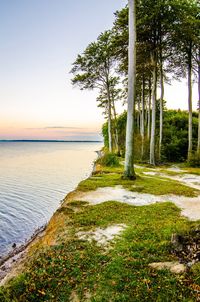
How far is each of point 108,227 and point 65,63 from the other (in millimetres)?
24439

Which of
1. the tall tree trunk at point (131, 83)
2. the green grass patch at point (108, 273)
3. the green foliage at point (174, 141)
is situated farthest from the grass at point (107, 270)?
the green foliage at point (174, 141)

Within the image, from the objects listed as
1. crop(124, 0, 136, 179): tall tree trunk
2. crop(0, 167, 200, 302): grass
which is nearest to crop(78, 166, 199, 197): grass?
crop(124, 0, 136, 179): tall tree trunk

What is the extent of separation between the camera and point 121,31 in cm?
1850

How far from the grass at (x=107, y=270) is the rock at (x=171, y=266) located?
0.34ft

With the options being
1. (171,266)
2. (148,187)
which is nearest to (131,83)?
(148,187)

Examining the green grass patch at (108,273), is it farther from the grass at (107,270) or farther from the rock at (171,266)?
the rock at (171,266)

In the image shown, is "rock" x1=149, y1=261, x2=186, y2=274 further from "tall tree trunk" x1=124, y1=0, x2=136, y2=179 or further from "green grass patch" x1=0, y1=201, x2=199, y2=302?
"tall tree trunk" x1=124, y1=0, x2=136, y2=179

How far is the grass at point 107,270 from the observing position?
382 cm

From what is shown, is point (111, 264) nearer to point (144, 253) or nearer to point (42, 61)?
point (144, 253)

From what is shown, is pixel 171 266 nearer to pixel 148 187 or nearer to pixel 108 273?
pixel 108 273

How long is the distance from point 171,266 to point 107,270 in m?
1.08

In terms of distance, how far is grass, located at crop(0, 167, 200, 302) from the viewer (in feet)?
12.5

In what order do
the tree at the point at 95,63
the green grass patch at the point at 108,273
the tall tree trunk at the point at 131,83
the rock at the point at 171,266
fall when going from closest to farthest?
the green grass patch at the point at 108,273
the rock at the point at 171,266
the tall tree trunk at the point at 131,83
the tree at the point at 95,63

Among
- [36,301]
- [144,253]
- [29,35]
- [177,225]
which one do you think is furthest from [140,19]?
[36,301]
